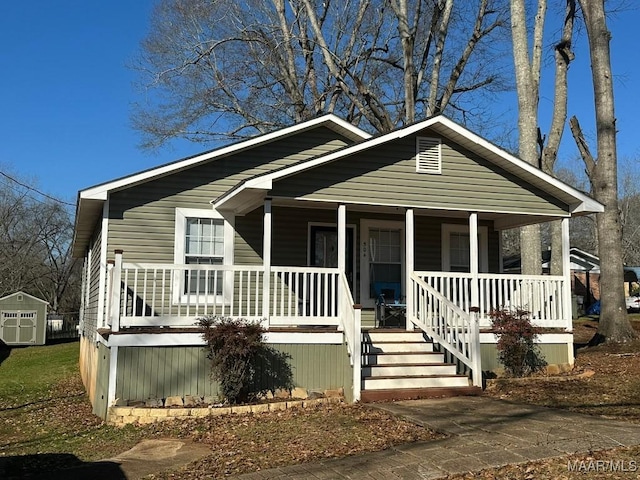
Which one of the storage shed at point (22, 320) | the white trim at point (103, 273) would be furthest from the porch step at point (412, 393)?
the storage shed at point (22, 320)

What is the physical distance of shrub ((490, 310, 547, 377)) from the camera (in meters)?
10.1

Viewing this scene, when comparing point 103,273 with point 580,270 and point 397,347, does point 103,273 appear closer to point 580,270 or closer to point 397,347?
point 397,347

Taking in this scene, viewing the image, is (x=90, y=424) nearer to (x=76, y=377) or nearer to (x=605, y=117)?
(x=76, y=377)

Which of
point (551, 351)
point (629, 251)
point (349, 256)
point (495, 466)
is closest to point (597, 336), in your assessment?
point (551, 351)

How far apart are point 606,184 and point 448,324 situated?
5989mm

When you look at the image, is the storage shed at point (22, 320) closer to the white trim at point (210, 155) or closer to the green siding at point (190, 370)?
the white trim at point (210, 155)

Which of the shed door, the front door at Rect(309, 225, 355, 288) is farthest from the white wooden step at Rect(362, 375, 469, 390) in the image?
the shed door

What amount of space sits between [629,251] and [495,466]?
49.5m

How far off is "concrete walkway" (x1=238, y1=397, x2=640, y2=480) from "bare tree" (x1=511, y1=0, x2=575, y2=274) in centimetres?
794

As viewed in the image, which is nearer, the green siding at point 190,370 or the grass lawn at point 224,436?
the grass lawn at point 224,436

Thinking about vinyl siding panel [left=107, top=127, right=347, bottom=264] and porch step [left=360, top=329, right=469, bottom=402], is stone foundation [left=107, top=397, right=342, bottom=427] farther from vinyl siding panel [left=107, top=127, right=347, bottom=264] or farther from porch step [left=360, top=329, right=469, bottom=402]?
vinyl siding panel [left=107, top=127, right=347, bottom=264]

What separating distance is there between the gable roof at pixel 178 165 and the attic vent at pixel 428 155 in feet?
5.54

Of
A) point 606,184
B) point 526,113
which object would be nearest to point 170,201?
point 606,184

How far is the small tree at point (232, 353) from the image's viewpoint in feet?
28.6
